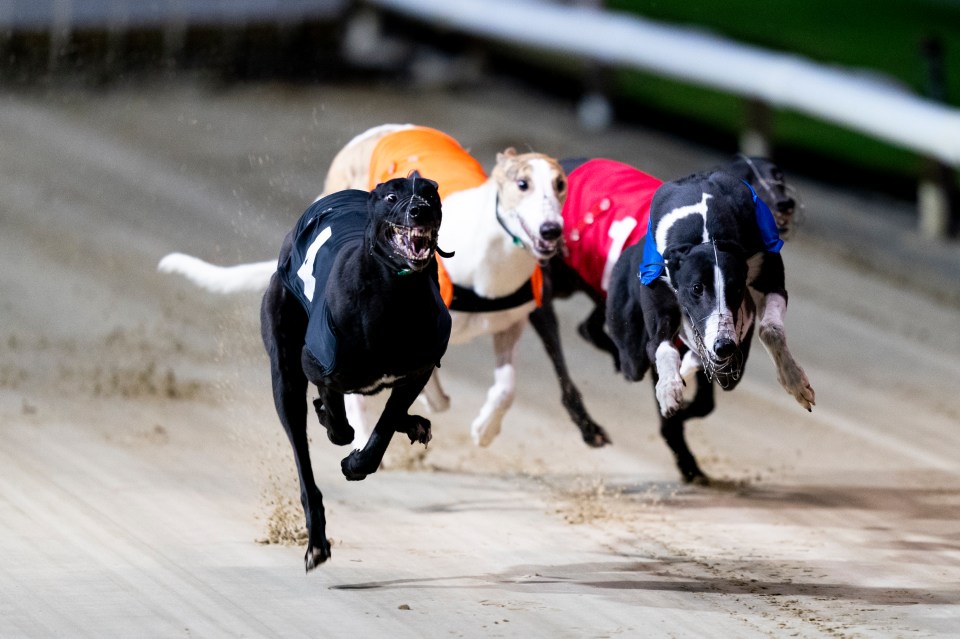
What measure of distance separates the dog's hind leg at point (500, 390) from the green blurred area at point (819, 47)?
189 inches

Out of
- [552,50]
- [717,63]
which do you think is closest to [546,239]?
[717,63]

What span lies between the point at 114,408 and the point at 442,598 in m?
2.20

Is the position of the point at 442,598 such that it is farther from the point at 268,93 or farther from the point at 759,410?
the point at 268,93

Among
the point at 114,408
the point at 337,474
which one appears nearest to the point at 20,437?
the point at 114,408

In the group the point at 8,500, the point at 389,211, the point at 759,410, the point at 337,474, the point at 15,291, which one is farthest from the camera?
the point at 15,291

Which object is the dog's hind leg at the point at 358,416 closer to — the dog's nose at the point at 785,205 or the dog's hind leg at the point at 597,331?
the dog's hind leg at the point at 597,331

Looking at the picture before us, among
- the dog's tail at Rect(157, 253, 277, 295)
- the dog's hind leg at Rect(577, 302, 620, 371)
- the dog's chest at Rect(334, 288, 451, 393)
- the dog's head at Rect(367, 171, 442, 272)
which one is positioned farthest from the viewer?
the dog's hind leg at Rect(577, 302, 620, 371)

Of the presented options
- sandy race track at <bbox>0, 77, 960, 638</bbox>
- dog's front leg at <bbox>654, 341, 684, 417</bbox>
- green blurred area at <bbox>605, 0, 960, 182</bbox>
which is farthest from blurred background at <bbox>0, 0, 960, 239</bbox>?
dog's front leg at <bbox>654, 341, 684, 417</bbox>

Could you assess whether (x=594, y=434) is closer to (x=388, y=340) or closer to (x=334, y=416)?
(x=334, y=416)

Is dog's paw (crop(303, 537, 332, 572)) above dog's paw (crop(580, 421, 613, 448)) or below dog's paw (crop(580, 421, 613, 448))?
below

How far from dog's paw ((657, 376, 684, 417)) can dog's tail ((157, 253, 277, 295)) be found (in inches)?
56.7

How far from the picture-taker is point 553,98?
11188 mm

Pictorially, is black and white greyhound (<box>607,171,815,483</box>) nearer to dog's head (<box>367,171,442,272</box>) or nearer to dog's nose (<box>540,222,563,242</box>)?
dog's nose (<box>540,222,563,242</box>)

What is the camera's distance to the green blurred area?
10094 millimetres
